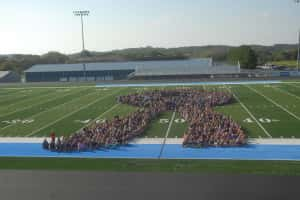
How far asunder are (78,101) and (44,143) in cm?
1408

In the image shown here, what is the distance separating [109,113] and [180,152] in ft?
31.9

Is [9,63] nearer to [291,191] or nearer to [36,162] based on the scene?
[36,162]

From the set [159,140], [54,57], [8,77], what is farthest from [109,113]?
[54,57]

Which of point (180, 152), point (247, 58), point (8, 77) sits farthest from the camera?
point (247, 58)

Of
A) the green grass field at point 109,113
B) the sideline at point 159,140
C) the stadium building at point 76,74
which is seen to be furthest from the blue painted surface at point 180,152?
the stadium building at point 76,74

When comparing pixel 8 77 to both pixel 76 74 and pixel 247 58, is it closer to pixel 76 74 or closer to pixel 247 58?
pixel 76 74

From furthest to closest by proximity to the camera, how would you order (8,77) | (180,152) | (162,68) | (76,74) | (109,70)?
(76,74), (109,70), (8,77), (162,68), (180,152)

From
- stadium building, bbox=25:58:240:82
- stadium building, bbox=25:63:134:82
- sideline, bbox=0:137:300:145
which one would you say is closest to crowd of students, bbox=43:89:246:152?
sideline, bbox=0:137:300:145

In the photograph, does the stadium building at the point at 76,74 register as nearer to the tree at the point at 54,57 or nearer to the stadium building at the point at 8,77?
the stadium building at the point at 8,77

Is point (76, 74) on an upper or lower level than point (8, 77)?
upper

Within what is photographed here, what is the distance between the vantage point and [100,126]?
1792 centimetres

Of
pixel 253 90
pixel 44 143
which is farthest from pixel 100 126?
pixel 253 90

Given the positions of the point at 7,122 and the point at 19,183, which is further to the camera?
the point at 7,122

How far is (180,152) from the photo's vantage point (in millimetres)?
14523
